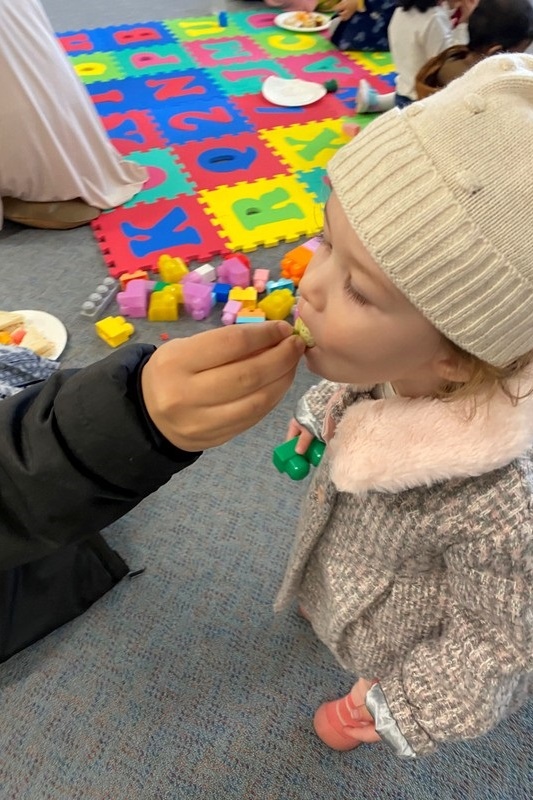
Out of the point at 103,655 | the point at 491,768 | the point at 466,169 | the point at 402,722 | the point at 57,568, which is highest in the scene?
the point at 466,169

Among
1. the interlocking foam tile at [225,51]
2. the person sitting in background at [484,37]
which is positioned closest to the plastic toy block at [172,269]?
the person sitting in background at [484,37]

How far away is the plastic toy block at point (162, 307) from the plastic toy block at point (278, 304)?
0.76 feet

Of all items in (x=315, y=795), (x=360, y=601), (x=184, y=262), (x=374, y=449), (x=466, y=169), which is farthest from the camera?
(x=184, y=262)

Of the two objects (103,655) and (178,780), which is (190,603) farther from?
(178,780)

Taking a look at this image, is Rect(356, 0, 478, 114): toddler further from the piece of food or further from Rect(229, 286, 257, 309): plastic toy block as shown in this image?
the piece of food

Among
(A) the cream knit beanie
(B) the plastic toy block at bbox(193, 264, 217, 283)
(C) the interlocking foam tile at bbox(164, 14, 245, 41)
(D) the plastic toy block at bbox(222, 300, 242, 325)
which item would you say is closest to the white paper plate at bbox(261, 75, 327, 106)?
(C) the interlocking foam tile at bbox(164, 14, 245, 41)

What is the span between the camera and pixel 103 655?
3.58ft

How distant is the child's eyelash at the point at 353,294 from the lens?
0.55 metres

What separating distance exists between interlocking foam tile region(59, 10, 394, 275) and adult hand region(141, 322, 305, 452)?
1.16 metres

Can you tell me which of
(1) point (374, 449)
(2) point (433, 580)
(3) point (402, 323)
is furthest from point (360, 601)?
(3) point (402, 323)

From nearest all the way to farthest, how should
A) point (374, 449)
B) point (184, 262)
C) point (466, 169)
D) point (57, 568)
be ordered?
1. point (466, 169)
2. point (374, 449)
3. point (57, 568)
4. point (184, 262)

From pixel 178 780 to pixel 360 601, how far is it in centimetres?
48

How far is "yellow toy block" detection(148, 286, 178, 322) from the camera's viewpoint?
158 cm

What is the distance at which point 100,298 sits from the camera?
162 centimetres
